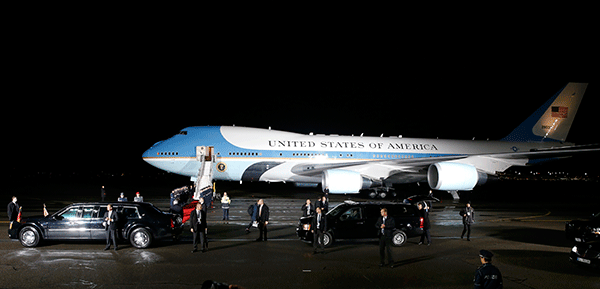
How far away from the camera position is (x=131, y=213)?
13.1 meters

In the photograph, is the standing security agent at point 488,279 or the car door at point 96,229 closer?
the standing security agent at point 488,279

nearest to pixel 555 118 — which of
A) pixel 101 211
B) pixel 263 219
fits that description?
pixel 263 219

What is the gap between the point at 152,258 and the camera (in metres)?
11.4

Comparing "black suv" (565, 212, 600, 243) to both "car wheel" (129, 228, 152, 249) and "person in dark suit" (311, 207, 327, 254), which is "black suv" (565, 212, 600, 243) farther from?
"car wheel" (129, 228, 152, 249)

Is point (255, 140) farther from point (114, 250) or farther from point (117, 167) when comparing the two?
point (117, 167)

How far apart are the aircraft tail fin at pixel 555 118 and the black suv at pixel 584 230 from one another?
89.7 feet

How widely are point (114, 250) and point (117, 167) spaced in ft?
339

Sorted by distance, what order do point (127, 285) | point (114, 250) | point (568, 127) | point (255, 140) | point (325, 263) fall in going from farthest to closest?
1. point (568, 127)
2. point (255, 140)
3. point (114, 250)
4. point (325, 263)
5. point (127, 285)

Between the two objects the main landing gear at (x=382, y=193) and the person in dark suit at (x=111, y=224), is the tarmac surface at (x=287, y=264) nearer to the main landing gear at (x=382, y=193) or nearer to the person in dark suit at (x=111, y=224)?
the person in dark suit at (x=111, y=224)

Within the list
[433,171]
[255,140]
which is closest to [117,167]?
[255,140]

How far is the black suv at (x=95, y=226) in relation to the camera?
501 inches

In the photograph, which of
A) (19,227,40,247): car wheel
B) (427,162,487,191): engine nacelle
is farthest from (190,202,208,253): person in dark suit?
(427,162,487,191): engine nacelle

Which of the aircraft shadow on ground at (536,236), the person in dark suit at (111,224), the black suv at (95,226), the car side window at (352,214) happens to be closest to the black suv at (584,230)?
the aircraft shadow on ground at (536,236)

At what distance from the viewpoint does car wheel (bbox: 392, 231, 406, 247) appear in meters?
13.6
